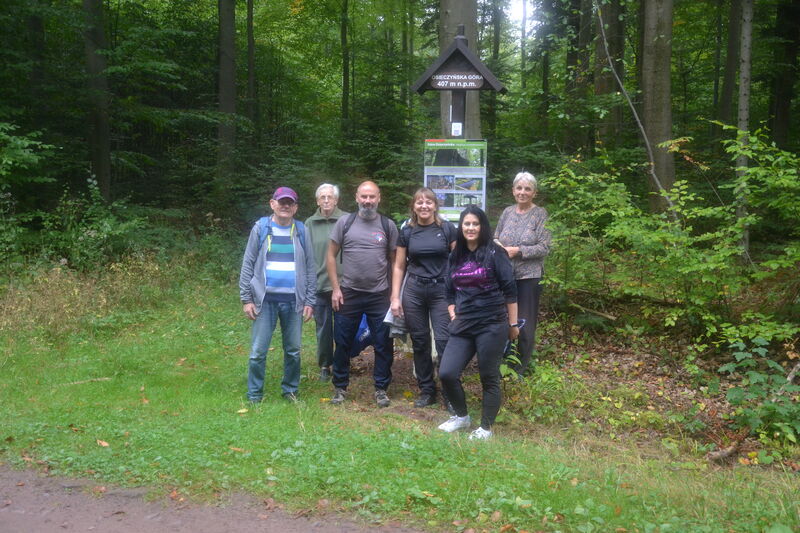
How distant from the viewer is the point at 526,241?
6.46 m

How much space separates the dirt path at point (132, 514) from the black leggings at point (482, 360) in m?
1.81

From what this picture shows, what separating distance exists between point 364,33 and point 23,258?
53.2 feet

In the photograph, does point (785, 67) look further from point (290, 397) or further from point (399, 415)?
point (290, 397)

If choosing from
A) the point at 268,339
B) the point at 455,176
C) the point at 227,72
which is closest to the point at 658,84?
the point at 455,176

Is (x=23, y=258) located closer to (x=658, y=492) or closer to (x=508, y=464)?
(x=508, y=464)

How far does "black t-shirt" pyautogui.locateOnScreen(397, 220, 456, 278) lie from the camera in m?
6.02

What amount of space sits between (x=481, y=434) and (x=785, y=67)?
599 inches

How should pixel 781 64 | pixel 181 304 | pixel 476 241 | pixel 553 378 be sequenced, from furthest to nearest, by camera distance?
pixel 781 64, pixel 181 304, pixel 553 378, pixel 476 241

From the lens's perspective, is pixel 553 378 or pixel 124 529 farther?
pixel 553 378

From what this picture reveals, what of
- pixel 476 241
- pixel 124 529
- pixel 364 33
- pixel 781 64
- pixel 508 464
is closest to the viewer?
pixel 124 529

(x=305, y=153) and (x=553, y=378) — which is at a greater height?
(x=305, y=153)

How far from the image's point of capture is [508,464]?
4547 mm

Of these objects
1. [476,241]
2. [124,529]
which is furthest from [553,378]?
[124,529]

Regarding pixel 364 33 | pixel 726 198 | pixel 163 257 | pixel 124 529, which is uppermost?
pixel 364 33
